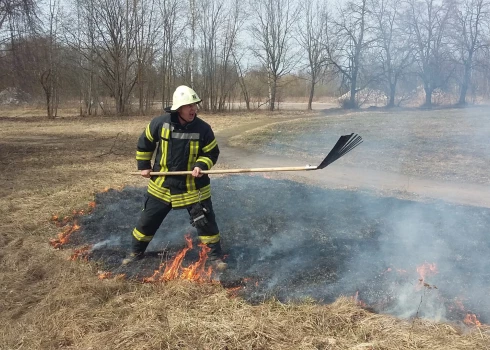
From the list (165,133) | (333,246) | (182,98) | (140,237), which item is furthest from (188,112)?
(333,246)

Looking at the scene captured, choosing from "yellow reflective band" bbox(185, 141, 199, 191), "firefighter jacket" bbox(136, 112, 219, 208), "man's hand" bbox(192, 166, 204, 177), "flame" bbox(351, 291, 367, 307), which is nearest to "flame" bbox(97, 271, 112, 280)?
"firefighter jacket" bbox(136, 112, 219, 208)

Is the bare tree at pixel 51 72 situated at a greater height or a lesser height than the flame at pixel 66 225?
greater

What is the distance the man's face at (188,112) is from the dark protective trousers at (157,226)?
84 cm

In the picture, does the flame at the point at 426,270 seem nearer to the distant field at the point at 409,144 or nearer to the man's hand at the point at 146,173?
the man's hand at the point at 146,173

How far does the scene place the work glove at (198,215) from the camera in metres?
3.73

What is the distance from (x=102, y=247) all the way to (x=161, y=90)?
1236 inches

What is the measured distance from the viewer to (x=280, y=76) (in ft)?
111

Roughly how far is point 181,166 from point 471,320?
277 cm

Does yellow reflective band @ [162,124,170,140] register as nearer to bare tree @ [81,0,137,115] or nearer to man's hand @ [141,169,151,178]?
man's hand @ [141,169,151,178]

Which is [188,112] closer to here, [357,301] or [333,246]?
[333,246]

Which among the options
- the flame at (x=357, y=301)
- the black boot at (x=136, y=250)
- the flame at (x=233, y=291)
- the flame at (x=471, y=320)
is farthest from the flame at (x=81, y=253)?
the flame at (x=471, y=320)

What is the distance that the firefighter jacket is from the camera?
3645 millimetres

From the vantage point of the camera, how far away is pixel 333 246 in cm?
411

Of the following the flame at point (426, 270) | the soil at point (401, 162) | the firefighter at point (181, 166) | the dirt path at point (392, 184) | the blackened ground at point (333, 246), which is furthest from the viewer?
the soil at point (401, 162)
